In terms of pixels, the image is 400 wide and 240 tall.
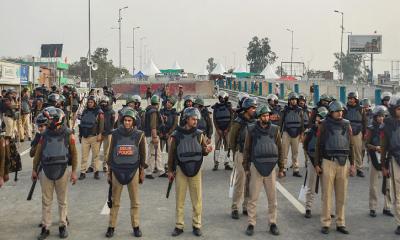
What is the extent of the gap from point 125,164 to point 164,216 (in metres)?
1.71

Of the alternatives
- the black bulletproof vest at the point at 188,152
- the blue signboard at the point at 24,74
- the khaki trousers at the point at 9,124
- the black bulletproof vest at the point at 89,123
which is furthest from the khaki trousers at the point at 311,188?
the blue signboard at the point at 24,74

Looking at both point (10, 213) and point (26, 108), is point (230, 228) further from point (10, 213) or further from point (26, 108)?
point (26, 108)

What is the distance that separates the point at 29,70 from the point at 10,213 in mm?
34070

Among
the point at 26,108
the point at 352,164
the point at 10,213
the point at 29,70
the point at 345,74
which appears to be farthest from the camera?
the point at 345,74

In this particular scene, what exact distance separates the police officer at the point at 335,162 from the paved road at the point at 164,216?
33 cm

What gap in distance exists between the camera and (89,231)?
7820mm

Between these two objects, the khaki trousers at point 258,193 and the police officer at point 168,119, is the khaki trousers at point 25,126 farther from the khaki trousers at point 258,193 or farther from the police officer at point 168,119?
the khaki trousers at point 258,193

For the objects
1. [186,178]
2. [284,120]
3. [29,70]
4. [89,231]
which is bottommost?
[89,231]

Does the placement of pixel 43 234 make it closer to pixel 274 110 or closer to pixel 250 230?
pixel 250 230

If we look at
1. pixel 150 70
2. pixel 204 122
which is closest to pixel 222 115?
pixel 204 122

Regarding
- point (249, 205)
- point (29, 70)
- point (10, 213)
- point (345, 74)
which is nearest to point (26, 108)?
point (10, 213)

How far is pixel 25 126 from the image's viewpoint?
20172mm

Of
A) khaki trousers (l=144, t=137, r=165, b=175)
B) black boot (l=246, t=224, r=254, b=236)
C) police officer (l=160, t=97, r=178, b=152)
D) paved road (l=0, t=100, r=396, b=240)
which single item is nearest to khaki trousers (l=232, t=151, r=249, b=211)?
paved road (l=0, t=100, r=396, b=240)

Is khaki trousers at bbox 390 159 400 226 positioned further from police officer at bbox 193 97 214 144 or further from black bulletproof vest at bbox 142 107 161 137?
black bulletproof vest at bbox 142 107 161 137
